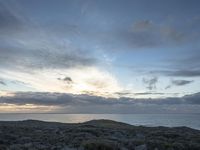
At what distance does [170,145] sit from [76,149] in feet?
26.9

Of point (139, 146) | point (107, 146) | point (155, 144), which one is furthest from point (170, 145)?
point (107, 146)

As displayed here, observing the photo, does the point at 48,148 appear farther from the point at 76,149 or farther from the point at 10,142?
the point at 10,142

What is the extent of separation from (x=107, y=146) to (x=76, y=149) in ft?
7.48

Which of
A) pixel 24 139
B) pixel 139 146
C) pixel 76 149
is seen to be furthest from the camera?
pixel 24 139

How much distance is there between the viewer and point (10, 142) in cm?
2594

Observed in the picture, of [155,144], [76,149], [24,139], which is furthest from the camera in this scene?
[24,139]

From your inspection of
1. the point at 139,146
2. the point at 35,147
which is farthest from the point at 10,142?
Answer: the point at 139,146

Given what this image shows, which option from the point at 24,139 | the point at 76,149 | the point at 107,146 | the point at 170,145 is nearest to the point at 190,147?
the point at 170,145

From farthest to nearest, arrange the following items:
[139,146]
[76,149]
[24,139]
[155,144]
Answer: [24,139] → [155,144] → [139,146] → [76,149]

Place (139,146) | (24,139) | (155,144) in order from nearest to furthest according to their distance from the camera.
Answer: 1. (139,146)
2. (155,144)
3. (24,139)

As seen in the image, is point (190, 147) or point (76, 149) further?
point (190, 147)

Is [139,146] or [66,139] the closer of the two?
[139,146]

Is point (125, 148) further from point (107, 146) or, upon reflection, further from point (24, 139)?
point (24, 139)

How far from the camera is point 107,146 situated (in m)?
22.7
